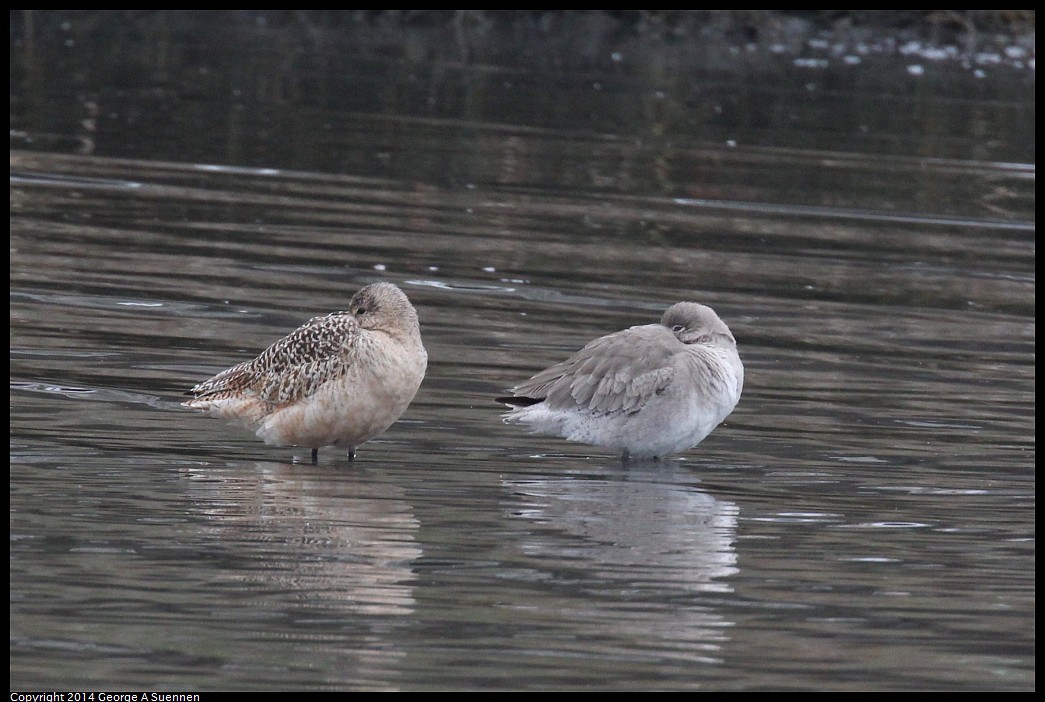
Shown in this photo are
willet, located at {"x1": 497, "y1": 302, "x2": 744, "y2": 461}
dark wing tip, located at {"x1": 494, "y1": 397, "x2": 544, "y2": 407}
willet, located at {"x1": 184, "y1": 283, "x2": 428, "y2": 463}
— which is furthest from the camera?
dark wing tip, located at {"x1": 494, "y1": 397, "x2": 544, "y2": 407}

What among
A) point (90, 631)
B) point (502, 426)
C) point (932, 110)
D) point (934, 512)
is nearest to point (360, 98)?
point (932, 110)

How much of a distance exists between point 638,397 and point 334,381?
154cm

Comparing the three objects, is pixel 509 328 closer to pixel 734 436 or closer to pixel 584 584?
pixel 734 436

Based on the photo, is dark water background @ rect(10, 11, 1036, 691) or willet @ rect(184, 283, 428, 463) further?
willet @ rect(184, 283, 428, 463)

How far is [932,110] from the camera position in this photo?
93.5 feet

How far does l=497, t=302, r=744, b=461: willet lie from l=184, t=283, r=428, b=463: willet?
29.1 inches

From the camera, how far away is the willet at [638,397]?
9.16 m

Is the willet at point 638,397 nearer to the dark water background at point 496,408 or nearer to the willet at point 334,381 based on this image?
the dark water background at point 496,408

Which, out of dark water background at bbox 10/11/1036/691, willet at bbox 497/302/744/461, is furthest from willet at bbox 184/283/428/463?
willet at bbox 497/302/744/461

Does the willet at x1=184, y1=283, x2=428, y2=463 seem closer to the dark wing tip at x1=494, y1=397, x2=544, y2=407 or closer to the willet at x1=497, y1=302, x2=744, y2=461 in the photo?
the dark wing tip at x1=494, y1=397, x2=544, y2=407

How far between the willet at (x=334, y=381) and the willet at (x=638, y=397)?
74 cm

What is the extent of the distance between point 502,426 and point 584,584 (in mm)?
3009

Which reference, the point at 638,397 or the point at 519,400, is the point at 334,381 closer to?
the point at 519,400

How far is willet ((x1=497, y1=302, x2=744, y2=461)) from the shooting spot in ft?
30.0
